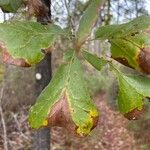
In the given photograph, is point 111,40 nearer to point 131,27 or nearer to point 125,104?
point 131,27

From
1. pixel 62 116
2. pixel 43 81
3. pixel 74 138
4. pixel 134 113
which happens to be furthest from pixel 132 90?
pixel 74 138

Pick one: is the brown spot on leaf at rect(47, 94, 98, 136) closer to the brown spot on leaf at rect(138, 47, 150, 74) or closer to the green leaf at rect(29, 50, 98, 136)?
the green leaf at rect(29, 50, 98, 136)

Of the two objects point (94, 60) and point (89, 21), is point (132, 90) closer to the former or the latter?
point (94, 60)

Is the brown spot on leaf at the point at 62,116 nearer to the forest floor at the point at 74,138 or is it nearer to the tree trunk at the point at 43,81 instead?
the tree trunk at the point at 43,81

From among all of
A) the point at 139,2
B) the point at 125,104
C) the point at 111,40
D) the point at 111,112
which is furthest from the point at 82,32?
the point at 111,112

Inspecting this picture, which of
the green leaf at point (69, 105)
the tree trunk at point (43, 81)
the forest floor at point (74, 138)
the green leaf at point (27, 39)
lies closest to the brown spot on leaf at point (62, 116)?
the green leaf at point (69, 105)

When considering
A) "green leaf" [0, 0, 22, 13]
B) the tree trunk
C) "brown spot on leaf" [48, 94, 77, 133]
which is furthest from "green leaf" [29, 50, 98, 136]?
the tree trunk
